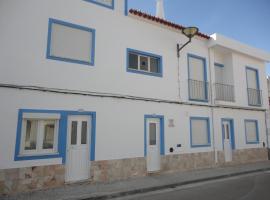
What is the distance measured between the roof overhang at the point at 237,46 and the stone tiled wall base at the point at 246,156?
6.02 meters

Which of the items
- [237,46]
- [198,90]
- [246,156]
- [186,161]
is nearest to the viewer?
[186,161]

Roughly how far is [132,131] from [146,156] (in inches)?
49.8

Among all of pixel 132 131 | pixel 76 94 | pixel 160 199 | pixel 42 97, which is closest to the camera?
pixel 160 199

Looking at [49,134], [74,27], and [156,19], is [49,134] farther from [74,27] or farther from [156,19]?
[156,19]

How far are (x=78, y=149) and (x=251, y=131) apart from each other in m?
11.2

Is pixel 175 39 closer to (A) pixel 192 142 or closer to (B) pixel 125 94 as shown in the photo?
(B) pixel 125 94

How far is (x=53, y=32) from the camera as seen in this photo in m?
7.77

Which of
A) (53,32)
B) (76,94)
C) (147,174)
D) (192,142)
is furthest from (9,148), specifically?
(192,142)

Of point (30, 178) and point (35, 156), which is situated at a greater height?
point (35, 156)

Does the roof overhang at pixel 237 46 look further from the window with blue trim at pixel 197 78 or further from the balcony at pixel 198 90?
the balcony at pixel 198 90

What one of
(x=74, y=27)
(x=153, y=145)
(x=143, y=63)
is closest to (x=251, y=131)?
(x=153, y=145)

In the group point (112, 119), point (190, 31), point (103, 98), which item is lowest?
point (112, 119)

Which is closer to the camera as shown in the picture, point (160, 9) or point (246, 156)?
point (246, 156)

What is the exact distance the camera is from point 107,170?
802cm
